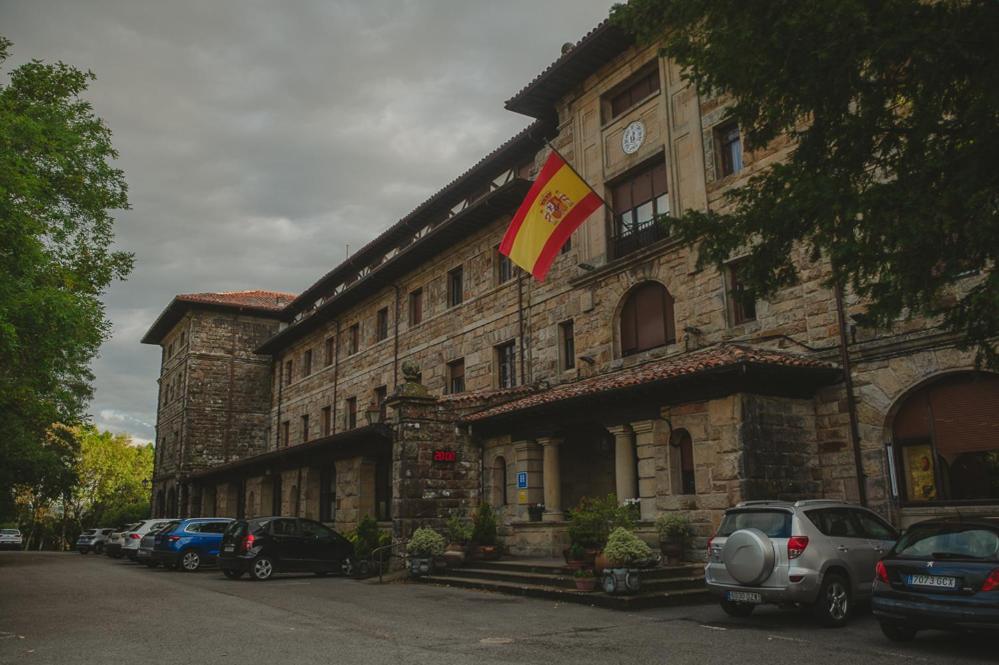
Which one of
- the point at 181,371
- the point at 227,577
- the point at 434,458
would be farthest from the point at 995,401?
the point at 181,371

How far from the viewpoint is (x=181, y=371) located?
4231 cm

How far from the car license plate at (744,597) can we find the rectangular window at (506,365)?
12.1m

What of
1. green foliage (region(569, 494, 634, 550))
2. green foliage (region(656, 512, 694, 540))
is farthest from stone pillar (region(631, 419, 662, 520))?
green foliage (region(569, 494, 634, 550))

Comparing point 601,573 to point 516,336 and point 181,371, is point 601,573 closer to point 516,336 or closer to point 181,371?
point 516,336

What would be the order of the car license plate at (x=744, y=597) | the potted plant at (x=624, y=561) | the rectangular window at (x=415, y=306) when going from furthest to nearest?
the rectangular window at (x=415, y=306) < the potted plant at (x=624, y=561) < the car license plate at (x=744, y=597)

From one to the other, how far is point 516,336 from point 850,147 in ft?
45.7

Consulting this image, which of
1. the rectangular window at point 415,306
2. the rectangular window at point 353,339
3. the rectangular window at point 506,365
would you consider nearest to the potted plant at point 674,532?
the rectangular window at point 506,365

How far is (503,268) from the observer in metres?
22.8

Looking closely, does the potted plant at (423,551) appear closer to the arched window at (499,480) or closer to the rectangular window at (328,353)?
the arched window at (499,480)

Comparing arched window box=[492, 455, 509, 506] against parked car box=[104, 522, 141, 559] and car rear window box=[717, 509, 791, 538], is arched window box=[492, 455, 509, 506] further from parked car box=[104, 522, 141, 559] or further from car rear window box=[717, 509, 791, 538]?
parked car box=[104, 522, 141, 559]

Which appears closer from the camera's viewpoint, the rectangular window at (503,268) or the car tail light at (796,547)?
the car tail light at (796,547)

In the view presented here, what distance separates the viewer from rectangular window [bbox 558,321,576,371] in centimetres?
1959

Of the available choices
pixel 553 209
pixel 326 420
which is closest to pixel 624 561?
pixel 553 209

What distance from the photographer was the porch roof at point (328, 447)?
2027cm
